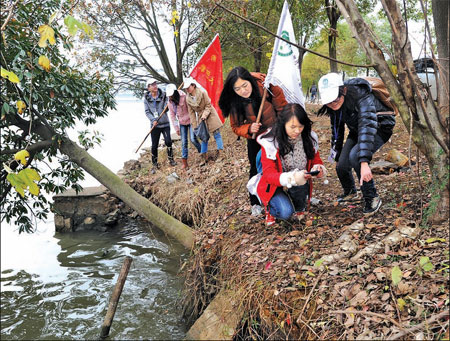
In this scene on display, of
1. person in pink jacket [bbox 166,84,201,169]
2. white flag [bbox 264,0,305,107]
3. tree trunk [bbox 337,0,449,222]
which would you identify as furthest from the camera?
person in pink jacket [bbox 166,84,201,169]

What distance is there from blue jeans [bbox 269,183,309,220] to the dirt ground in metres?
0.20

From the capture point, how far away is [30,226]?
249 inches

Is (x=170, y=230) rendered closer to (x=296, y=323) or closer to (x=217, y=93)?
(x=217, y=93)

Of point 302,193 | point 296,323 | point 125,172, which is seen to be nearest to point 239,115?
point 302,193

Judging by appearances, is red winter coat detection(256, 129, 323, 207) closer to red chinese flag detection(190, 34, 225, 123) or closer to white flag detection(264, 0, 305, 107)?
white flag detection(264, 0, 305, 107)

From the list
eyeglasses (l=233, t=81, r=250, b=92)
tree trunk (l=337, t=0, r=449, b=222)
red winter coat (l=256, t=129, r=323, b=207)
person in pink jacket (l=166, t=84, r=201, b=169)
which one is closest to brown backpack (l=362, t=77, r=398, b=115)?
tree trunk (l=337, t=0, r=449, b=222)

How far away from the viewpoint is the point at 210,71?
6.67 metres

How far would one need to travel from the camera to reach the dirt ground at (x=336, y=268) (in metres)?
2.59

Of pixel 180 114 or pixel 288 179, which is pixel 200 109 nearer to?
pixel 180 114

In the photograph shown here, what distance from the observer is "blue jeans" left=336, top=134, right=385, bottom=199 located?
3746 mm

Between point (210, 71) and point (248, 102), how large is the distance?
2699 millimetres

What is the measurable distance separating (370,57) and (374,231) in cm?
163

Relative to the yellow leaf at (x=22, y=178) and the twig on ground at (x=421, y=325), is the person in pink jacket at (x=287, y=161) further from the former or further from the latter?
the yellow leaf at (x=22, y=178)

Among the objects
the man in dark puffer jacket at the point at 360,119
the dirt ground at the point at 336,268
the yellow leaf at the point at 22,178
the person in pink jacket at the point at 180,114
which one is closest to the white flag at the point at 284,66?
the man in dark puffer jacket at the point at 360,119
